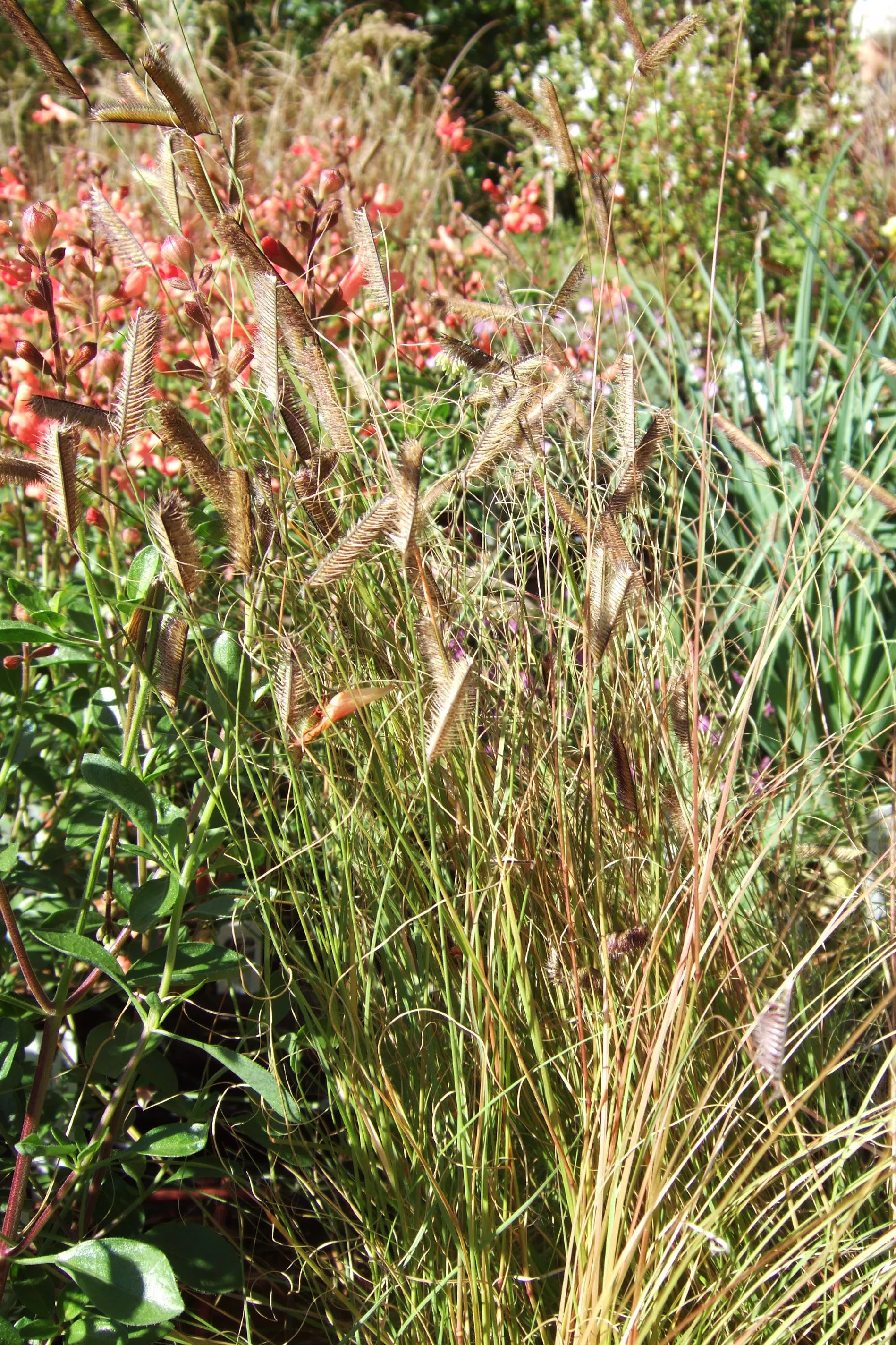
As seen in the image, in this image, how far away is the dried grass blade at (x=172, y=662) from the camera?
3.17ft

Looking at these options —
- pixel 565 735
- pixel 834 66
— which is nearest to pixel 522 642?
pixel 565 735

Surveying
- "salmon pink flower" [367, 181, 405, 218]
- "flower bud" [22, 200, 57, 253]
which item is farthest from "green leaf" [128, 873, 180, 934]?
"salmon pink flower" [367, 181, 405, 218]

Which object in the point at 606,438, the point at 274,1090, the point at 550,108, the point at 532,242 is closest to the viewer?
the point at 274,1090

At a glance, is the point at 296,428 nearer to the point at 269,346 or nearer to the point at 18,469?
the point at 269,346

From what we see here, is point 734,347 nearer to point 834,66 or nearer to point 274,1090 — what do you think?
point 274,1090

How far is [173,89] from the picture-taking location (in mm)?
922

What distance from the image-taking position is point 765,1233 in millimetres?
1092

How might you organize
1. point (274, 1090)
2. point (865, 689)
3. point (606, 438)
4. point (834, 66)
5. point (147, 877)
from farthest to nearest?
point (834, 66)
point (865, 689)
point (606, 438)
point (147, 877)
point (274, 1090)

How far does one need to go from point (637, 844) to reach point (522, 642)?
0.29 m

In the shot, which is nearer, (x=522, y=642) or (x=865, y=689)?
(x=522, y=642)

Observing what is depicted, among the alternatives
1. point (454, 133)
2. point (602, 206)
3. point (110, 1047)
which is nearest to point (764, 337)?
point (602, 206)

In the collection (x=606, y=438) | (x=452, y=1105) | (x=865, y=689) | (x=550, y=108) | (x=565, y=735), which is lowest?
(x=865, y=689)

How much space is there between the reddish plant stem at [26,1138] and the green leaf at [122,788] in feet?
0.71

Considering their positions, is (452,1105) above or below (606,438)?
below
